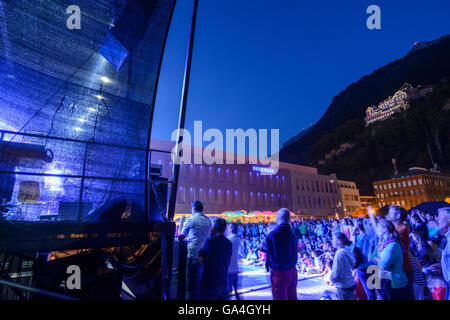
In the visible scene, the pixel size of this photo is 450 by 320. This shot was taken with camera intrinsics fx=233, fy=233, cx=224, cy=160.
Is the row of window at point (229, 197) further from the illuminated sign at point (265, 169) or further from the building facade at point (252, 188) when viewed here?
the illuminated sign at point (265, 169)

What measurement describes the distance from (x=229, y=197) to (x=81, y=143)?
37.1 meters

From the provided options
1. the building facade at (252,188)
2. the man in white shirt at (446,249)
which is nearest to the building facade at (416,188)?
the building facade at (252,188)

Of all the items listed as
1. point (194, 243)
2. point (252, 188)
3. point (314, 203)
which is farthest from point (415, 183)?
point (194, 243)

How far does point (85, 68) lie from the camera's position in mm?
4605

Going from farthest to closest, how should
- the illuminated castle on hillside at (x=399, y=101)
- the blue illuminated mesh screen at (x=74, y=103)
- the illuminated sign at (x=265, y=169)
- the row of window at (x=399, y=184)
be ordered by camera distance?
1. the illuminated castle on hillside at (x=399, y=101)
2. the row of window at (x=399, y=184)
3. the illuminated sign at (x=265, y=169)
4. the blue illuminated mesh screen at (x=74, y=103)

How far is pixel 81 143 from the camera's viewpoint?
429 cm

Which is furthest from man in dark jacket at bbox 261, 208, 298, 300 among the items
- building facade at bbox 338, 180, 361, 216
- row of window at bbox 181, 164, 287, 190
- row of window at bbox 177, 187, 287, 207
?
building facade at bbox 338, 180, 361, 216

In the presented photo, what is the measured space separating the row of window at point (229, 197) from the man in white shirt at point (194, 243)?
3080 centimetres

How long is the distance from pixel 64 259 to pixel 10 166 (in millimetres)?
1719

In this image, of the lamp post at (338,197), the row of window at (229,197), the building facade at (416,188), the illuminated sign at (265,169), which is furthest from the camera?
the building facade at (416,188)

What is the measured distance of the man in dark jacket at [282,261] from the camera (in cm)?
353

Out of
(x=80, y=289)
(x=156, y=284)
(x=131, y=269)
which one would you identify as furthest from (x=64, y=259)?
(x=156, y=284)
